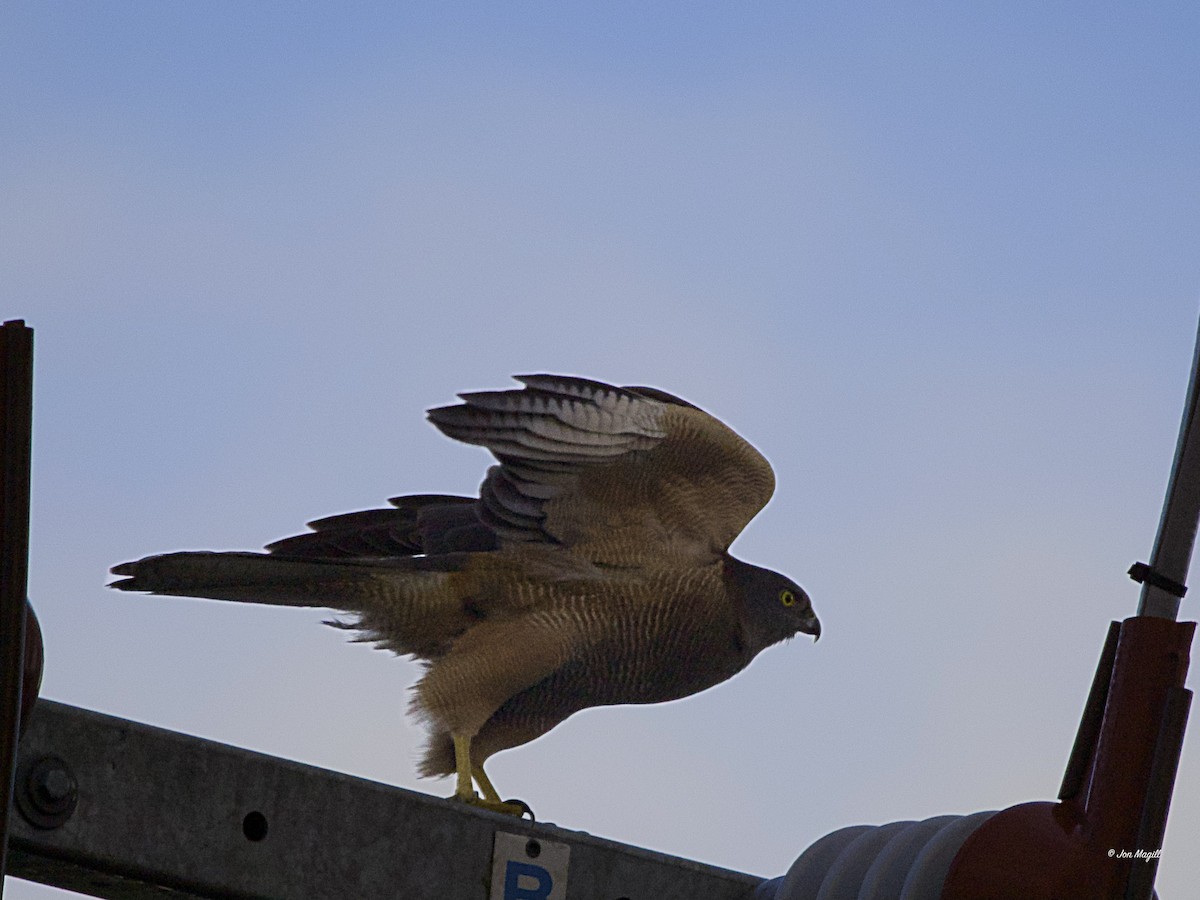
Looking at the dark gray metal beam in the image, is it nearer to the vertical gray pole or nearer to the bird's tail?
the vertical gray pole

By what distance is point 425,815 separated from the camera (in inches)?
76.7

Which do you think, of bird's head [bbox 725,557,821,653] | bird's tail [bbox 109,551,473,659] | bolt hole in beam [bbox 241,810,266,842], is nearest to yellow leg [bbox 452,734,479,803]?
bird's tail [bbox 109,551,473,659]

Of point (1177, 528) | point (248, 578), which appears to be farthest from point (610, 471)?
point (1177, 528)

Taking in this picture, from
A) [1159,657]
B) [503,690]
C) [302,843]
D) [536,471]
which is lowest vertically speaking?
[302,843]

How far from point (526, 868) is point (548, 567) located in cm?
248

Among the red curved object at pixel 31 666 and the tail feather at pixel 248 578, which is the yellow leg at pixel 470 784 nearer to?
the tail feather at pixel 248 578

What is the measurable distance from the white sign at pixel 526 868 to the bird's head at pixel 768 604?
2657 millimetres

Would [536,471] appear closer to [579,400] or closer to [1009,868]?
[579,400]

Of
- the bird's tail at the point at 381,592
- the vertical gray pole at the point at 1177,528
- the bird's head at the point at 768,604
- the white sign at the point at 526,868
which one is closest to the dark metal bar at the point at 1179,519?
the vertical gray pole at the point at 1177,528

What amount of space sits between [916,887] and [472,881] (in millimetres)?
543

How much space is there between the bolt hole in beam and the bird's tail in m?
2.41

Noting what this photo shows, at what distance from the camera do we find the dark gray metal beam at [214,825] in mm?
1598

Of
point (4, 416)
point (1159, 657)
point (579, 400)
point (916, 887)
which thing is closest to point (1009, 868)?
point (916, 887)

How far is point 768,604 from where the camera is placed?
4.88 meters
